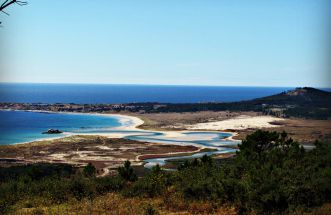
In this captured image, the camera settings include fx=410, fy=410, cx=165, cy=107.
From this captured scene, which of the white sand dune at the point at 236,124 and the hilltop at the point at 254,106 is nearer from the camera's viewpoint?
the white sand dune at the point at 236,124

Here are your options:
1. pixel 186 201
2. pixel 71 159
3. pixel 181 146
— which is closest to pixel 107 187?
pixel 186 201

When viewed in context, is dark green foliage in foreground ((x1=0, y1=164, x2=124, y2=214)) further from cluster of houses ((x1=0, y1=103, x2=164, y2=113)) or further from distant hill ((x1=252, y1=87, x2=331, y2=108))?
distant hill ((x1=252, y1=87, x2=331, y2=108))

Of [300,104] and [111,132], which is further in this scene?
[300,104]

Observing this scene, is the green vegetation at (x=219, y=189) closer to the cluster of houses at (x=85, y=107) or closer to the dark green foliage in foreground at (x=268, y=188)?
the dark green foliage in foreground at (x=268, y=188)

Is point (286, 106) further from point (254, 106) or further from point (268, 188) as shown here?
point (268, 188)

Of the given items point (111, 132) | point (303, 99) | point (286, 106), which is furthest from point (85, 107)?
point (303, 99)

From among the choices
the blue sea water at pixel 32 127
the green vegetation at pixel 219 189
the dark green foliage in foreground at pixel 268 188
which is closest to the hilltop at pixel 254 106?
the blue sea water at pixel 32 127

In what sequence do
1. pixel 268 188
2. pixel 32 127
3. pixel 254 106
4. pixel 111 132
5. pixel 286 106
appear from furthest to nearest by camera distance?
pixel 254 106 → pixel 286 106 → pixel 32 127 → pixel 111 132 → pixel 268 188

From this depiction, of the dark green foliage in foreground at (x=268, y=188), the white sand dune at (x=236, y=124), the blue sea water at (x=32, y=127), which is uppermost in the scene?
the dark green foliage in foreground at (x=268, y=188)

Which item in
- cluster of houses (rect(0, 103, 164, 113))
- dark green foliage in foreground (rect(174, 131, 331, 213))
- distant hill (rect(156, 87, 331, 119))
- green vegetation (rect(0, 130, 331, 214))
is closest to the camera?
dark green foliage in foreground (rect(174, 131, 331, 213))

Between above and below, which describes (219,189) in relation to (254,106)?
above

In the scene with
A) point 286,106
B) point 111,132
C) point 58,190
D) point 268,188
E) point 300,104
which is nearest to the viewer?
point 268,188

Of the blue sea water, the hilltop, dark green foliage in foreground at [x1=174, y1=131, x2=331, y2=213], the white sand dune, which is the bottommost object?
the blue sea water

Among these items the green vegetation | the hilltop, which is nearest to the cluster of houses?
the hilltop
